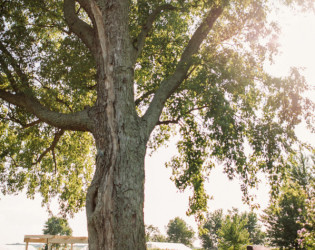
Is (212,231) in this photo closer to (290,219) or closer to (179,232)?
(179,232)

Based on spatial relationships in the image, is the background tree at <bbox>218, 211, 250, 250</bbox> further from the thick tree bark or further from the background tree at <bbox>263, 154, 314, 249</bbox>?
the thick tree bark

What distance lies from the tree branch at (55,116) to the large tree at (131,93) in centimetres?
3

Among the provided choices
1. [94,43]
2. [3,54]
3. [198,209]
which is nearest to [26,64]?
[3,54]

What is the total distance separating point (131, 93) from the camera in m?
4.88

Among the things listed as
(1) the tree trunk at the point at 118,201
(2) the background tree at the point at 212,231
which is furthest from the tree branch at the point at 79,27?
(2) the background tree at the point at 212,231

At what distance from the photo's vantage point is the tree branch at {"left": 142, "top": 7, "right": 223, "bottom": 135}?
17.6 ft

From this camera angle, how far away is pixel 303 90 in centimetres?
639

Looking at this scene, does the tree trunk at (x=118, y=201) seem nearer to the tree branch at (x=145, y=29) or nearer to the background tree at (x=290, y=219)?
the tree branch at (x=145, y=29)

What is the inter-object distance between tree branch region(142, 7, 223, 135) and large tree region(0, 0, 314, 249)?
3 cm

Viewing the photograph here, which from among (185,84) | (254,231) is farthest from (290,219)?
(254,231)

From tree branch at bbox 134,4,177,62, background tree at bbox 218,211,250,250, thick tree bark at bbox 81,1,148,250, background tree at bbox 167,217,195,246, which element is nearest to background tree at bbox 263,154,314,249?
background tree at bbox 218,211,250,250

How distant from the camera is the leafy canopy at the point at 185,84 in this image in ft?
20.1

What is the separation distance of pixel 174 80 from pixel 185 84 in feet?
4.45

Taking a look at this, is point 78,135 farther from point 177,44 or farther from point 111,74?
point 111,74
